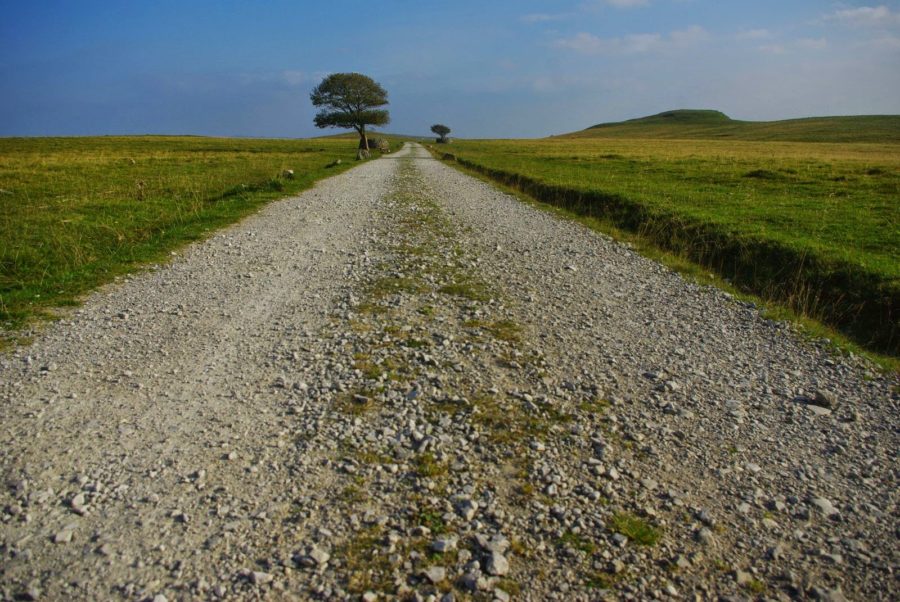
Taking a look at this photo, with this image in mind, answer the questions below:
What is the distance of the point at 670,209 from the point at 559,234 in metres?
4.84

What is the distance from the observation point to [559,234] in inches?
599

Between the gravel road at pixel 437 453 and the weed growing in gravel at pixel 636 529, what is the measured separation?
0.7 inches

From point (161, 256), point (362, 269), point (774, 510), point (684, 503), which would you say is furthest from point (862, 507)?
point (161, 256)

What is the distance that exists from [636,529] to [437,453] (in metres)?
1.78

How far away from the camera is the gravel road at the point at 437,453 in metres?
3.67

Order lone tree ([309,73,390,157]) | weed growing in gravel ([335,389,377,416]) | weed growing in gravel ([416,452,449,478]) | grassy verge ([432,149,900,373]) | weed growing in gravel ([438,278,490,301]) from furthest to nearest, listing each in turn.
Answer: lone tree ([309,73,390,157]) < weed growing in gravel ([438,278,490,301]) < grassy verge ([432,149,900,373]) < weed growing in gravel ([335,389,377,416]) < weed growing in gravel ([416,452,449,478])

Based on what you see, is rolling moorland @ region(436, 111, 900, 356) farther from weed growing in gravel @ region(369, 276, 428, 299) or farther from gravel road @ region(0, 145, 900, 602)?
weed growing in gravel @ region(369, 276, 428, 299)

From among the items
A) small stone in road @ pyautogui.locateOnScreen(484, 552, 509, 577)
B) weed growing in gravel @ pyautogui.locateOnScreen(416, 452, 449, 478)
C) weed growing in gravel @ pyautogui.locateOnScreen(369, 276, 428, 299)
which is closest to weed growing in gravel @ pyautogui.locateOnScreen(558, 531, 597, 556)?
small stone in road @ pyautogui.locateOnScreen(484, 552, 509, 577)

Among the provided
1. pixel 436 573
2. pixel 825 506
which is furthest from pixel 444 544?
pixel 825 506

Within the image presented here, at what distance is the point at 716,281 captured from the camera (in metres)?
11.0

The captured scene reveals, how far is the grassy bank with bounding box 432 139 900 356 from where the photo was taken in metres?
9.90

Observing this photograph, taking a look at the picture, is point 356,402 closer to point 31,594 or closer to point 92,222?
point 31,594

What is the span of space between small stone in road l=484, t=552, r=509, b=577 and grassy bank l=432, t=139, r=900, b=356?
7.76 metres

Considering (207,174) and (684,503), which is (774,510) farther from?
(207,174)
